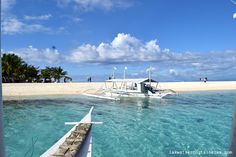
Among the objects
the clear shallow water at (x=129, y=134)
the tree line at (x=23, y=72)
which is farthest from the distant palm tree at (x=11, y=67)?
the clear shallow water at (x=129, y=134)

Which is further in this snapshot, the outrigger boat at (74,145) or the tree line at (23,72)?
the tree line at (23,72)

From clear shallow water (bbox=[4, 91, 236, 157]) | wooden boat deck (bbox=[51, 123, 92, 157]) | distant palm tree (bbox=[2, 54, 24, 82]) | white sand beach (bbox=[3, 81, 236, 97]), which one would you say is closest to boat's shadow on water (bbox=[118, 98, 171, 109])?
clear shallow water (bbox=[4, 91, 236, 157])

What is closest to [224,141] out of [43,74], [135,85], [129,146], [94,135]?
[129,146]

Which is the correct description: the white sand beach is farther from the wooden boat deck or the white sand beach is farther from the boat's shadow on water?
the wooden boat deck

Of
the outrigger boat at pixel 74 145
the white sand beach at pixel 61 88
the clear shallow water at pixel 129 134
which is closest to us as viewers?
the outrigger boat at pixel 74 145

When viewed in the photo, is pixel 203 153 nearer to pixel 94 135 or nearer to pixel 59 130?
pixel 94 135

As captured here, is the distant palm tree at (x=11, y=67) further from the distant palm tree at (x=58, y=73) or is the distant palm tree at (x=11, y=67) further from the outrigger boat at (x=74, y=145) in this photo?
the outrigger boat at (x=74, y=145)

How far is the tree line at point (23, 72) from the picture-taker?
2502 inches

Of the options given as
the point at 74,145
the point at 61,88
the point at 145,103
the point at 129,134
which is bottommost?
the point at 129,134

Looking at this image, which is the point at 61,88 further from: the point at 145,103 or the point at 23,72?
the point at 145,103

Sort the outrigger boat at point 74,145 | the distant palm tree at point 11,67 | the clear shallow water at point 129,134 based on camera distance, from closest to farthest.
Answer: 1. the outrigger boat at point 74,145
2. the clear shallow water at point 129,134
3. the distant palm tree at point 11,67

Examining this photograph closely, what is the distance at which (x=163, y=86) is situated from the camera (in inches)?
2677

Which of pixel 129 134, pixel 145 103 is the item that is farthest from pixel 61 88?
pixel 129 134

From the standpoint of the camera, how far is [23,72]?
66875 millimetres
